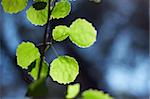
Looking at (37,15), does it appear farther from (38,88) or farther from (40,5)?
(38,88)

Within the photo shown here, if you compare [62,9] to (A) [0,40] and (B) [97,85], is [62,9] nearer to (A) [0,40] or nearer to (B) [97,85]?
(A) [0,40]

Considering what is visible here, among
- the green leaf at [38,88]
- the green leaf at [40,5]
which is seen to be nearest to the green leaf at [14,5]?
the green leaf at [40,5]

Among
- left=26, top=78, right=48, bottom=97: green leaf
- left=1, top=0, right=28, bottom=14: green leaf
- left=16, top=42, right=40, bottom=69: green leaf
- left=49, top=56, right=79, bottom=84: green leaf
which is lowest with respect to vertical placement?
left=49, top=56, right=79, bottom=84: green leaf

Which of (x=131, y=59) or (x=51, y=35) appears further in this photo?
(x=131, y=59)

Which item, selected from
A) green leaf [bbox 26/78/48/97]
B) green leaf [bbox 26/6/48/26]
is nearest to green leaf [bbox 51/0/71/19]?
green leaf [bbox 26/6/48/26]

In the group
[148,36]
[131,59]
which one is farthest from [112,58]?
[148,36]

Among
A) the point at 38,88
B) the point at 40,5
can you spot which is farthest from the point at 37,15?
the point at 38,88

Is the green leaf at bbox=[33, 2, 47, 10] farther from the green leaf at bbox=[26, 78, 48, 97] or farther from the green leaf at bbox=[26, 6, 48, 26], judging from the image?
the green leaf at bbox=[26, 78, 48, 97]
